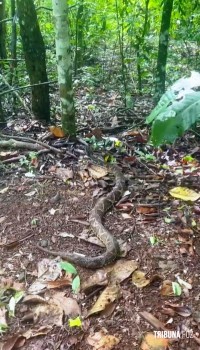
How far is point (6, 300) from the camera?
3.12m

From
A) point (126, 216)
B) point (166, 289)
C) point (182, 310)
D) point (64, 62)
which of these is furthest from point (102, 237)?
point (64, 62)

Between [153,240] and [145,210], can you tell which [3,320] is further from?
[145,210]

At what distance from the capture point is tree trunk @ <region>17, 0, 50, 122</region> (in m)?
5.83

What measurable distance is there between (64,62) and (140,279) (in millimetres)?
3167

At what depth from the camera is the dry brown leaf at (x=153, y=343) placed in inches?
104

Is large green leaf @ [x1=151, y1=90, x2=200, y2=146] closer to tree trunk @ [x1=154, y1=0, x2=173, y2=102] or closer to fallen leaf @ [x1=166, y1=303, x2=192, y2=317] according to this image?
fallen leaf @ [x1=166, y1=303, x2=192, y2=317]

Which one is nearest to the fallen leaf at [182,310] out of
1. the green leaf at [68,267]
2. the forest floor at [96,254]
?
the forest floor at [96,254]

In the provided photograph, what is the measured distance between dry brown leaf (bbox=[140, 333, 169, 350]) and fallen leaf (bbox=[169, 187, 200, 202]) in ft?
5.68

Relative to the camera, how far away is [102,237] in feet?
A: 12.2

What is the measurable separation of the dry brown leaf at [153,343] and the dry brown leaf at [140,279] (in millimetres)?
506

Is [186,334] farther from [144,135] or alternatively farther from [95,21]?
[95,21]

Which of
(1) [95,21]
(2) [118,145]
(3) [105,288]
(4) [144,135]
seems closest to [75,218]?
(3) [105,288]

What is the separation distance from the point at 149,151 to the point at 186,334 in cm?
318

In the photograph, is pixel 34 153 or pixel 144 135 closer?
pixel 34 153
